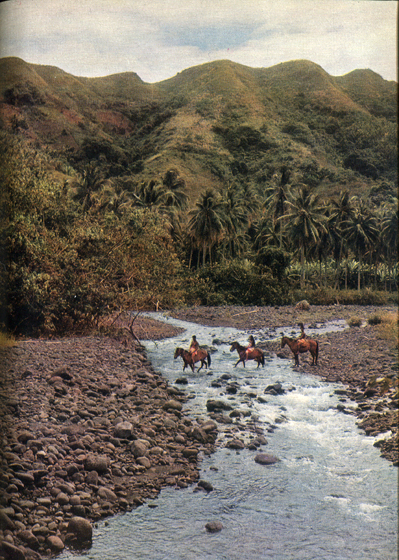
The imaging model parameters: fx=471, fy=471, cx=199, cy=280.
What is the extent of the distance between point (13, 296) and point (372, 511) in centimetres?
1079

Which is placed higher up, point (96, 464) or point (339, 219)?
A: point (339, 219)

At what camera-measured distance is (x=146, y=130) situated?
3484cm

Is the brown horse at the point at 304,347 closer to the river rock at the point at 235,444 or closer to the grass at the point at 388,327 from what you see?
the grass at the point at 388,327

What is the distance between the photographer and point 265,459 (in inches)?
326

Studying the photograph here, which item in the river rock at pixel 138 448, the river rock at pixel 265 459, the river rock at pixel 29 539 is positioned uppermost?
the river rock at pixel 29 539

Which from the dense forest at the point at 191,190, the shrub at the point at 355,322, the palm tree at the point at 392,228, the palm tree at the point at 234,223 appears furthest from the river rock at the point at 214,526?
the palm tree at the point at 234,223

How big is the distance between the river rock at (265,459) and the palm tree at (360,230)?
74.9ft

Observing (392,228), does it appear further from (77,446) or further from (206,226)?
(206,226)

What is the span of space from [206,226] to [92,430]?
33.0m

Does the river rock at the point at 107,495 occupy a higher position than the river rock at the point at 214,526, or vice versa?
the river rock at the point at 107,495

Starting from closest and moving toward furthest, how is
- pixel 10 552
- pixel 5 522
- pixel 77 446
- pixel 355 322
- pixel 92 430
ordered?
1. pixel 10 552
2. pixel 5 522
3. pixel 77 446
4. pixel 92 430
5. pixel 355 322

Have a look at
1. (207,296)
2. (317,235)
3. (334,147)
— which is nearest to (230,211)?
(317,235)

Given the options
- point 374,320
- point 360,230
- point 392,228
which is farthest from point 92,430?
point 360,230

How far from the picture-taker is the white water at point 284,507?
5586 millimetres
